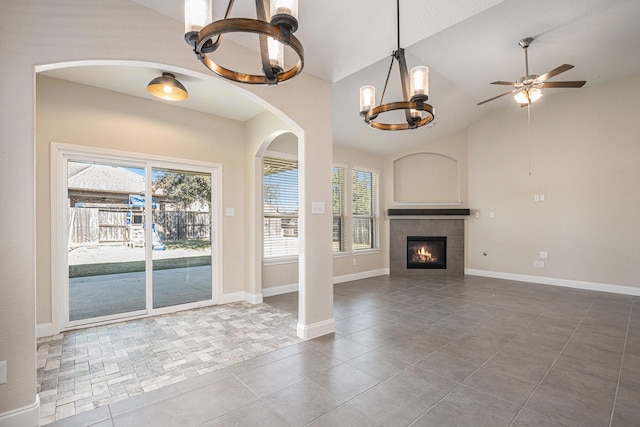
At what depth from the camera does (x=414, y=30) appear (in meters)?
2.59

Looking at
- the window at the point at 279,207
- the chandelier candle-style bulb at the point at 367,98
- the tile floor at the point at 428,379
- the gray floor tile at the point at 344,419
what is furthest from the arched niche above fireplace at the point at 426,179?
the gray floor tile at the point at 344,419

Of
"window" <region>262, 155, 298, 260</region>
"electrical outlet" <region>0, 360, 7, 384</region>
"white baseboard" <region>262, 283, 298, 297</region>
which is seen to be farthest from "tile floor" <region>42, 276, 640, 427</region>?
"window" <region>262, 155, 298, 260</region>

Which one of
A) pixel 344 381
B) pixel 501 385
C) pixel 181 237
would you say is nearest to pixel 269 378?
pixel 344 381

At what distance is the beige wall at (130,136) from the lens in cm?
322

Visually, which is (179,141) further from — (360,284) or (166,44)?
(360,284)

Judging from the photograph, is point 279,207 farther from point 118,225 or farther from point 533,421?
point 533,421

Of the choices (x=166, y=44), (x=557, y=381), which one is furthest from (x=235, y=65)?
(x=557, y=381)

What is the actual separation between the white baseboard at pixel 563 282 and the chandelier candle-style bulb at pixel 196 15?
699 cm

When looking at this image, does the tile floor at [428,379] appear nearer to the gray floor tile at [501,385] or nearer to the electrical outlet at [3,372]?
the gray floor tile at [501,385]

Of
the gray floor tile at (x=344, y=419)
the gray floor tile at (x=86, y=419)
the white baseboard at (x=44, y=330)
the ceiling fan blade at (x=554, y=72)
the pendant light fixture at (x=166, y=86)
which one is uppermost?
the ceiling fan blade at (x=554, y=72)

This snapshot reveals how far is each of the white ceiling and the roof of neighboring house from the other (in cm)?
96

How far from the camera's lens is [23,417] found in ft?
5.90

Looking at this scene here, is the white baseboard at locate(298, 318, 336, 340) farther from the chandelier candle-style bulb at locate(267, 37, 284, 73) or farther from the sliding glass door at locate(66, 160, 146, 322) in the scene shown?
the chandelier candle-style bulb at locate(267, 37, 284, 73)

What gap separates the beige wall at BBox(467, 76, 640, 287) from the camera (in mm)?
5070
